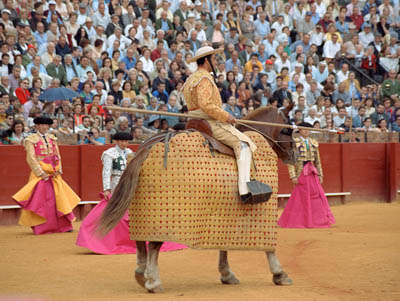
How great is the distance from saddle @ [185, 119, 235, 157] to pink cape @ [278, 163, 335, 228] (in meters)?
4.60

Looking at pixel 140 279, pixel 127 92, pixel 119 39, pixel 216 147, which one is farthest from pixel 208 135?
pixel 119 39

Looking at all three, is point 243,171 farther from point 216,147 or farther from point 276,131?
point 276,131

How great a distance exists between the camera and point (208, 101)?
5625mm

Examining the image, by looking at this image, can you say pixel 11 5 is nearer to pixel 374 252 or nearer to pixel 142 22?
pixel 142 22

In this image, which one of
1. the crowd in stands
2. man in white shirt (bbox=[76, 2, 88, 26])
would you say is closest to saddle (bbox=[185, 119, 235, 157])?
the crowd in stands

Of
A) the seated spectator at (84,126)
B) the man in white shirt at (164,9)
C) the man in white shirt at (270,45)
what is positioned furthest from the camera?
the man in white shirt at (270,45)

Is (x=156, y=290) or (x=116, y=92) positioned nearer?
(x=156, y=290)

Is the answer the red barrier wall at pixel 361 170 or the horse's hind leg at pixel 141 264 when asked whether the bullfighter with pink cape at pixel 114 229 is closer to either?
the horse's hind leg at pixel 141 264

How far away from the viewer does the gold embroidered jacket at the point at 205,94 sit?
18.4 feet

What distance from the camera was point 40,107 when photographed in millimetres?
11109

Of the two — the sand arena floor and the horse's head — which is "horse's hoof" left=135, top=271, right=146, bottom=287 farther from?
the horse's head

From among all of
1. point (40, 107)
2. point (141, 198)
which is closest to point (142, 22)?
point (40, 107)

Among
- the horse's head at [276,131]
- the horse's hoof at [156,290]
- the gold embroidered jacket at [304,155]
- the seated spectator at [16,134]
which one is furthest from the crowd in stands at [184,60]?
the horse's hoof at [156,290]

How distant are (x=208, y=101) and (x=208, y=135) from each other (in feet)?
0.94
